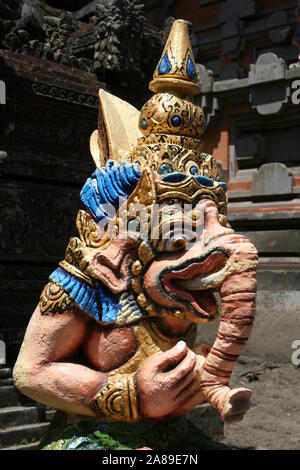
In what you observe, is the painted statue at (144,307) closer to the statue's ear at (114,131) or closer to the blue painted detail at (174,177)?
the blue painted detail at (174,177)

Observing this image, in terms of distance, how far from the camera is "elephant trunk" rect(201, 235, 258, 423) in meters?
1.98

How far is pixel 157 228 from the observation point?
2168 millimetres

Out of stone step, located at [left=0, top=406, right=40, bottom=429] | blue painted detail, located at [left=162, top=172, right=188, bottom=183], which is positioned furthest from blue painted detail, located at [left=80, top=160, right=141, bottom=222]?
stone step, located at [left=0, top=406, right=40, bottom=429]

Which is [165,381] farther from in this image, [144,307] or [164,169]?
[164,169]

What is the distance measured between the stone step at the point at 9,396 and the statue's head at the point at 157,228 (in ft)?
5.08

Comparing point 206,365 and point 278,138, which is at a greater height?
point 278,138

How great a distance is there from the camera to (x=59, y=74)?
4.25 m

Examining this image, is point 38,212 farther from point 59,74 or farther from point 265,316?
point 265,316

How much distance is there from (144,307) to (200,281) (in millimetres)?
236

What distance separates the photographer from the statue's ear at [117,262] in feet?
7.18

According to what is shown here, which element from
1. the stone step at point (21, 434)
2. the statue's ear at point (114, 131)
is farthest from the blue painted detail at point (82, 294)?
the stone step at point (21, 434)

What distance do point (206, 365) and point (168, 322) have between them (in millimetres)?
270

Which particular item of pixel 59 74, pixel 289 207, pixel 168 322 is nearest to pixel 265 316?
pixel 289 207

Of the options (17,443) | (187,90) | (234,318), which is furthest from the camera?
(17,443)
